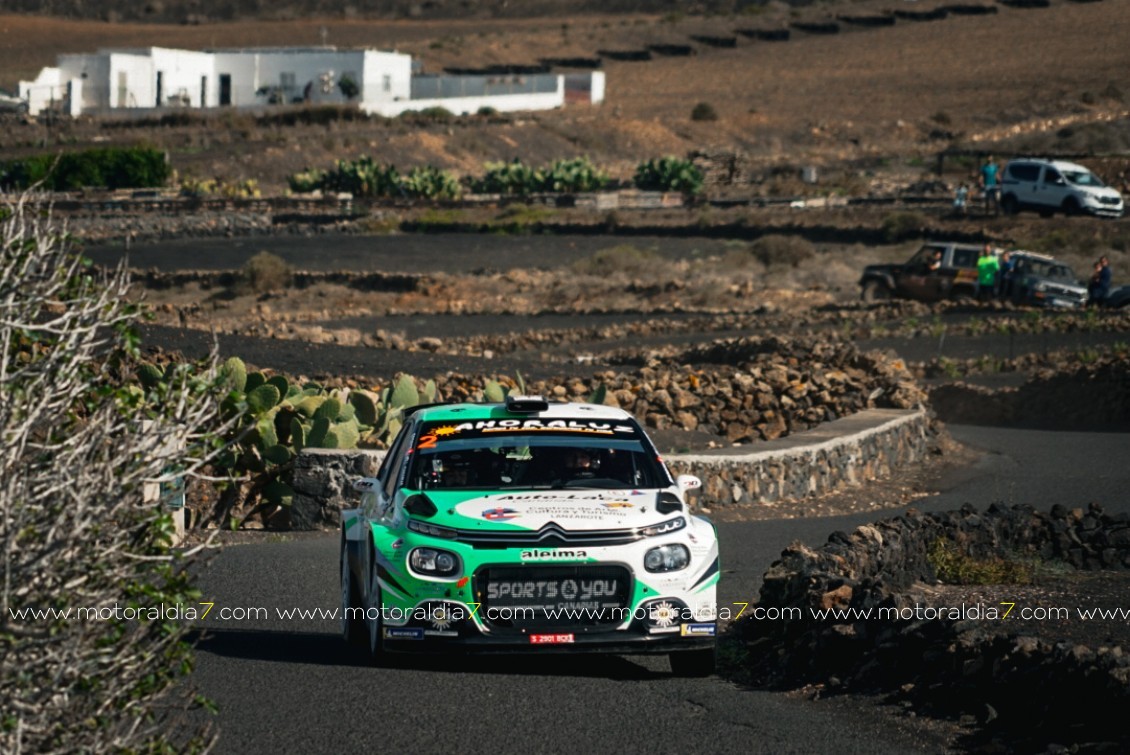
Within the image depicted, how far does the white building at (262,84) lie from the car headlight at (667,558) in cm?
9791

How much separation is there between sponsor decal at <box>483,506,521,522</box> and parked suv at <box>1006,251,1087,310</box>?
36.1m

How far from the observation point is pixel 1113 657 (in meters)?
8.20

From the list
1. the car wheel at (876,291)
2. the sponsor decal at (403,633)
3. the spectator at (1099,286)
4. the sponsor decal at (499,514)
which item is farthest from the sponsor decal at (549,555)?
the car wheel at (876,291)

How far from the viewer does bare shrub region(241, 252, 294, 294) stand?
52.0 metres

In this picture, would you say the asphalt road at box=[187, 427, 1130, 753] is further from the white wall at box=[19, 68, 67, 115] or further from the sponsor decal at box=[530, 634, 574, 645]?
the white wall at box=[19, 68, 67, 115]

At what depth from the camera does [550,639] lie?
950cm

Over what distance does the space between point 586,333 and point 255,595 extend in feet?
96.9

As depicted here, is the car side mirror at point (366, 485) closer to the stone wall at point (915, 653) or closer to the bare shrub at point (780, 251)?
the stone wall at point (915, 653)

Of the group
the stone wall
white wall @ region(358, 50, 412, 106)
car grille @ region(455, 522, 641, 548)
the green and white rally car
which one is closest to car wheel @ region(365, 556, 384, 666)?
the green and white rally car

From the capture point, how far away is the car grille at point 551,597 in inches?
376

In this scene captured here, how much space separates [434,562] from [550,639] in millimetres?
740

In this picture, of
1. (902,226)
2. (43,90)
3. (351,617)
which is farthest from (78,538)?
(43,90)

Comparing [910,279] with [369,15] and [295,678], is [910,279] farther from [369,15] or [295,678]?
[369,15]

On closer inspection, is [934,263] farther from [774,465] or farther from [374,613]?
[374,613]
